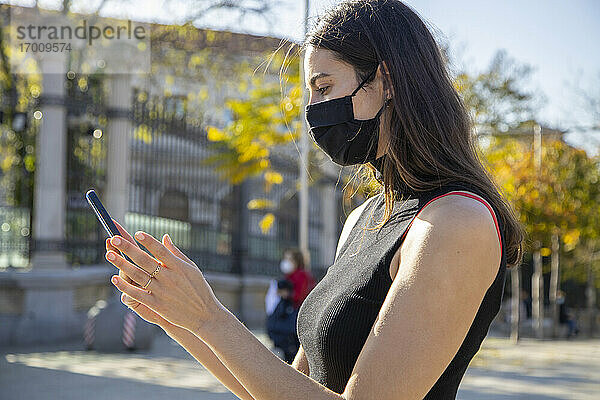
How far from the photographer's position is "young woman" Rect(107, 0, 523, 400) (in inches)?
62.1

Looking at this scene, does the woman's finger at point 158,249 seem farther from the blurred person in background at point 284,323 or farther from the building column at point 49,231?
the building column at point 49,231

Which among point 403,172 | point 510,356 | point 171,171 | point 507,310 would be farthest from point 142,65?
point 507,310

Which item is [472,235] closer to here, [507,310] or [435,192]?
[435,192]

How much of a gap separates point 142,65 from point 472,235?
14.3m

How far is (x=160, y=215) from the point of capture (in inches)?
589

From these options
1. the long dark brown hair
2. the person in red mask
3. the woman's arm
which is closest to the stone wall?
the person in red mask

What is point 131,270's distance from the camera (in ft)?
5.22

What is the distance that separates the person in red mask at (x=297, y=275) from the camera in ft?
32.8

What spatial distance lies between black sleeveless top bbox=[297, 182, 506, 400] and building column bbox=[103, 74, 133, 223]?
41.0ft

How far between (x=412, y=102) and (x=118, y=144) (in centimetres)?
1282

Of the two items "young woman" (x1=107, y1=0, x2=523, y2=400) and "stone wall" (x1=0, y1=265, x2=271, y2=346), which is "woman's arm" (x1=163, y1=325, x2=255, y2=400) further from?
"stone wall" (x1=0, y1=265, x2=271, y2=346)

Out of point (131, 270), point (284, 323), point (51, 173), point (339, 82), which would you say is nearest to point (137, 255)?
point (131, 270)

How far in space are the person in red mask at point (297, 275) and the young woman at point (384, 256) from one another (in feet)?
25.6

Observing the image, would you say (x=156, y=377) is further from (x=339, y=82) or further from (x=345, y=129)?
(x=339, y=82)
